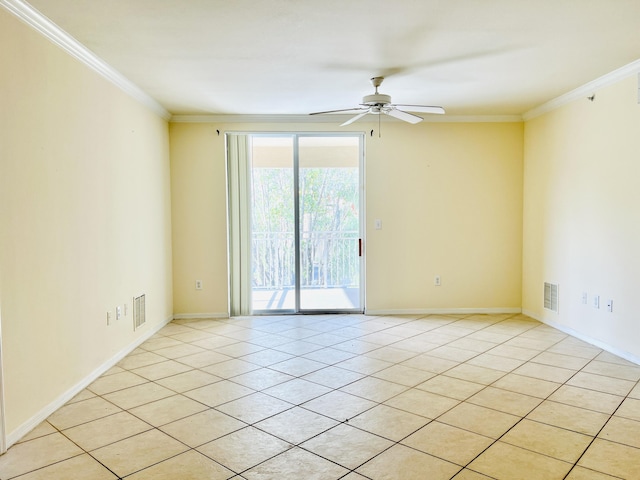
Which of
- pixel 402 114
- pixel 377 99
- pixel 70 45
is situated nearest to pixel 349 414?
pixel 377 99

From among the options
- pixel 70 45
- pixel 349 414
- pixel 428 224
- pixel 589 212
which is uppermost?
pixel 70 45

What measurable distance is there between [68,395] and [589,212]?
185 inches

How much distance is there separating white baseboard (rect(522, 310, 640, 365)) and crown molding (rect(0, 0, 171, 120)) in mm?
4931

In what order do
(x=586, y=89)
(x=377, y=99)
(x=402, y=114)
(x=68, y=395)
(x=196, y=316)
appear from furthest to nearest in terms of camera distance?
1. (x=196, y=316)
2. (x=586, y=89)
3. (x=402, y=114)
4. (x=377, y=99)
5. (x=68, y=395)

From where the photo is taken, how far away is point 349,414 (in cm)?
287

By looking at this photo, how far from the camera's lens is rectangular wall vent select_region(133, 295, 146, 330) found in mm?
4340

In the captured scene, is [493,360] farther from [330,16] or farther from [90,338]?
[90,338]

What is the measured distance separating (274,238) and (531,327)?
3.19 m

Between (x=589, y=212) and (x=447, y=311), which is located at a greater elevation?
(x=589, y=212)

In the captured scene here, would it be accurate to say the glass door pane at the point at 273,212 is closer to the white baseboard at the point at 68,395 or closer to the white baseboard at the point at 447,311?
the white baseboard at the point at 447,311

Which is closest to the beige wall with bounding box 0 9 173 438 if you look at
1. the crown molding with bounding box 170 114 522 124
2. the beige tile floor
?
the beige tile floor

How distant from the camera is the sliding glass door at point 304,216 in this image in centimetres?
577

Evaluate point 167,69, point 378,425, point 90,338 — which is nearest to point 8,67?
point 167,69

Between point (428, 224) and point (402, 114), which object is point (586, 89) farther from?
point (428, 224)
